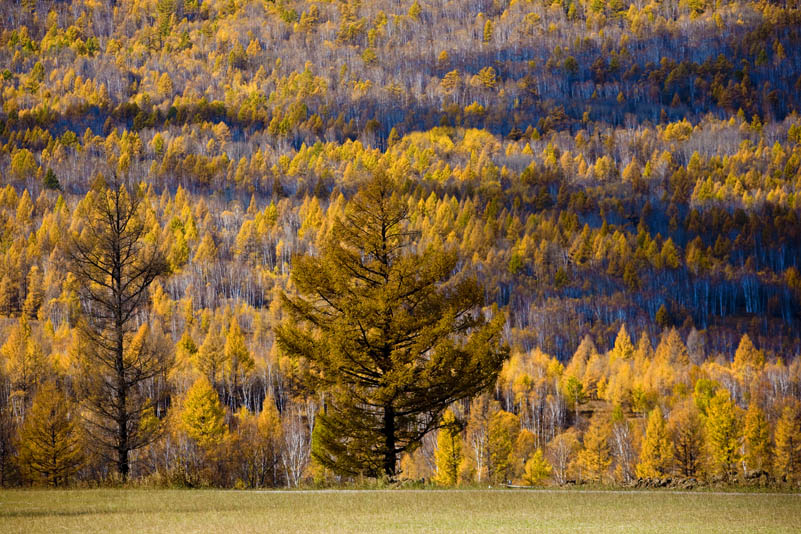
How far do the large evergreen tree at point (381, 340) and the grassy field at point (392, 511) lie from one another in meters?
6.86

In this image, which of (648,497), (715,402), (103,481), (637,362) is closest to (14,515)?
(103,481)

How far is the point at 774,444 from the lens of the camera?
83.4 m

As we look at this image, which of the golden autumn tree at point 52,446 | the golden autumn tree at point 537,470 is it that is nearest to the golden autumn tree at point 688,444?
the golden autumn tree at point 537,470

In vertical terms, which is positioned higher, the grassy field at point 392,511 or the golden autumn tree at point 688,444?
the grassy field at point 392,511

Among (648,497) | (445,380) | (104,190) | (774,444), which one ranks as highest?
(104,190)

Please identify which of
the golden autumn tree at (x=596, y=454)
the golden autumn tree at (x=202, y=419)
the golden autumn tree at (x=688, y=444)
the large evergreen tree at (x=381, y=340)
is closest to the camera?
the large evergreen tree at (x=381, y=340)

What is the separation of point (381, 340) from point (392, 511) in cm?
1067

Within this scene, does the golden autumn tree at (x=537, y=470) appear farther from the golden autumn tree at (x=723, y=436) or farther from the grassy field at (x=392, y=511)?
the grassy field at (x=392, y=511)

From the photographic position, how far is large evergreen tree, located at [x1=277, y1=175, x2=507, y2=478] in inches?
972

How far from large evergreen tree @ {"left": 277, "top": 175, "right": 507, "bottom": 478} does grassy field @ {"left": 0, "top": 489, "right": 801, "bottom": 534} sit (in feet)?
22.5

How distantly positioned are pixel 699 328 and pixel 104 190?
174425mm

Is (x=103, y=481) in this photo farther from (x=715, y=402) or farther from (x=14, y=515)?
(x=715, y=402)

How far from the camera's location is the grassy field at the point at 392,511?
12.4 metres

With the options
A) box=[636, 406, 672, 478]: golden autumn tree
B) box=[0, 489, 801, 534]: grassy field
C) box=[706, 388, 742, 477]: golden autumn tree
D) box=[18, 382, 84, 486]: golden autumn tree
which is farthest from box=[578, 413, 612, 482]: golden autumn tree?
box=[0, 489, 801, 534]: grassy field
